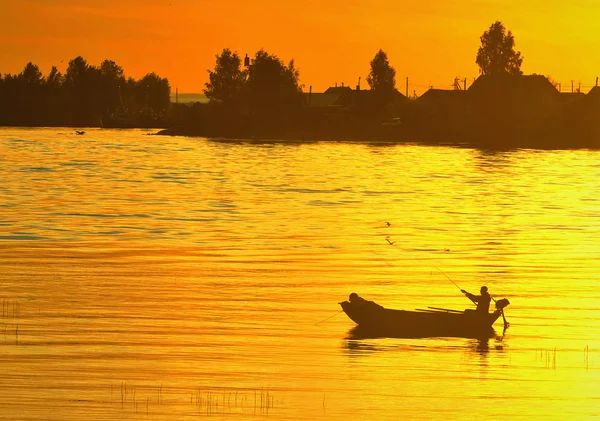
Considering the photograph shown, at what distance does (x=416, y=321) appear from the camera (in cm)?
2730

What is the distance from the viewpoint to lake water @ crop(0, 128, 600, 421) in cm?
2128

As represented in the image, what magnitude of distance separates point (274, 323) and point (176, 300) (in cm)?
447

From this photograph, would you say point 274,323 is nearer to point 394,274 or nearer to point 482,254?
point 394,274

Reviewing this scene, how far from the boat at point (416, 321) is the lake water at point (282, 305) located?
363 millimetres

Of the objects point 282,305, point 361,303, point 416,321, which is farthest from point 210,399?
point 282,305

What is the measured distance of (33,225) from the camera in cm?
5638

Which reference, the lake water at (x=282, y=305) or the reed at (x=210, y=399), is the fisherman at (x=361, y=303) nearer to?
the lake water at (x=282, y=305)

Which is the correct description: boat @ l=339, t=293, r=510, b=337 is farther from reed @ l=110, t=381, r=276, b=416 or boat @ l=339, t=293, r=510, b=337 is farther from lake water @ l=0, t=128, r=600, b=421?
reed @ l=110, t=381, r=276, b=416

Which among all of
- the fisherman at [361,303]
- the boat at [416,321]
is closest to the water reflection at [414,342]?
the boat at [416,321]

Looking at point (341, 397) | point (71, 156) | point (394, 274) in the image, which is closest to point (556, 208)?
point (394, 274)

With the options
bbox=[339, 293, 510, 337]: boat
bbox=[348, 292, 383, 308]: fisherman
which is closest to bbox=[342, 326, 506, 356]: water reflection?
bbox=[339, 293, 510, 337]: boat

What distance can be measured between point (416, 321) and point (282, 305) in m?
5.61

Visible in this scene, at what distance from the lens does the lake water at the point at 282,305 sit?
21.3m

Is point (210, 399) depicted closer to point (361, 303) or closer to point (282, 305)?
point (361, 303)
